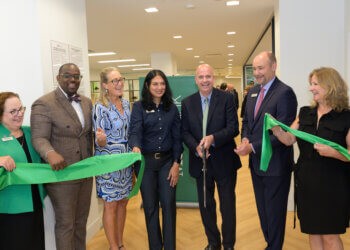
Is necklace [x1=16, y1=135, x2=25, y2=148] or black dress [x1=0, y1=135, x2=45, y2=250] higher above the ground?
necklace [x1=16, y1=135, x2=25, y2=148]

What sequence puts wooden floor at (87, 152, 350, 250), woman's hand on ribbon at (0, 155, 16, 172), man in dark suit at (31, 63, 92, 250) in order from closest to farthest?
woman's hand on ribbon at (0, 155, 16, 172) → man in dark suit at (31, 63, 92, 250) → wooden floor at (87, 152, 350, 250)

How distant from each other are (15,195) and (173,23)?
5927 mm

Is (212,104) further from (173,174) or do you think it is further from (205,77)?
(173,174)

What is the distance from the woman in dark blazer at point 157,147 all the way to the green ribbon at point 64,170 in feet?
0.48

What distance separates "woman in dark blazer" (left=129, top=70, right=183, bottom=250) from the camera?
277 cm

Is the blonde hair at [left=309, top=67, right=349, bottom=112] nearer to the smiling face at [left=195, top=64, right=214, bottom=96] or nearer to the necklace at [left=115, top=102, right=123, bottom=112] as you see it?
the smiling face at [left=195, top=64, right=214, bottom=96]

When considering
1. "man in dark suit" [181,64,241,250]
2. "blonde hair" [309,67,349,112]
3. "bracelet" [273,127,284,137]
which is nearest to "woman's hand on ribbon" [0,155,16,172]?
"man in dark suit" [181,64,241,250]

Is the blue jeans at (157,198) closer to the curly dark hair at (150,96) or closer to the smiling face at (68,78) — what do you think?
the curly dark hair at (150,96)

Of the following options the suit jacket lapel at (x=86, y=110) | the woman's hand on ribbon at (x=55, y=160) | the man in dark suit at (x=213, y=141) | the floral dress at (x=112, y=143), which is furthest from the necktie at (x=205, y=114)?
the woman's hand on ribbon at (x=55, y=160)

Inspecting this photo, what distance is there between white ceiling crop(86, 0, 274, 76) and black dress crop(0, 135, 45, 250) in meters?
4.17

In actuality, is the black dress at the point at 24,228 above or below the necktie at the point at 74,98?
below

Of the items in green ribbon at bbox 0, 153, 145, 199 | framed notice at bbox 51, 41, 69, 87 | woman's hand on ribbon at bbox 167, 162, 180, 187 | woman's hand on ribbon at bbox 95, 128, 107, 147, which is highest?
framed notice at bbox 51, 41, 69, 87

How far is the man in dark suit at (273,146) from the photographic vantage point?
104 inches

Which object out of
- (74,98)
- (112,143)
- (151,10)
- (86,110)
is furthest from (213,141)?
(151,10)
